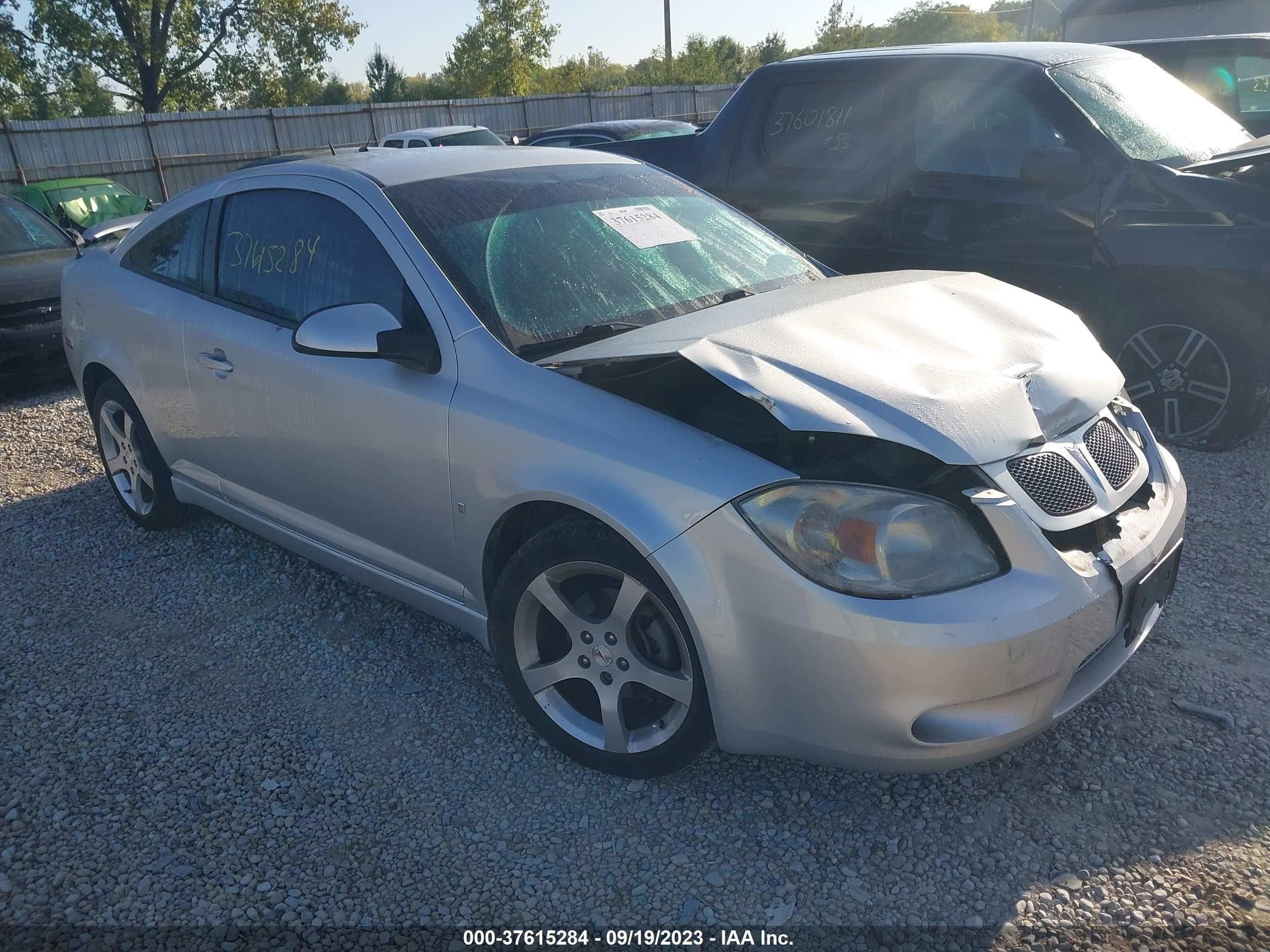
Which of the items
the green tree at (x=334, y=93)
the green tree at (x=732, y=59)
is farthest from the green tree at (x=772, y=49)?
the green tree at (x=334, y=93)

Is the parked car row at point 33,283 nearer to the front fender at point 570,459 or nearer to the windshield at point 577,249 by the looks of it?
the windshield at point 577,249

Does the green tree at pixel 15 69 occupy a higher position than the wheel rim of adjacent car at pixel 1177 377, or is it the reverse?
the green tree at pixel 15 69

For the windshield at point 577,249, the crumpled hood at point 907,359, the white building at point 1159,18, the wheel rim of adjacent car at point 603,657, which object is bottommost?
the wheel rim of adjacent car at point 603,657

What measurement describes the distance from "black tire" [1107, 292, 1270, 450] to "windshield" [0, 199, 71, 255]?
8.16 meters

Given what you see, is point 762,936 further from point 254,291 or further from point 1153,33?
point 1153,33

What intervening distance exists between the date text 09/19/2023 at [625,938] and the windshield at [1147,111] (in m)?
4.15

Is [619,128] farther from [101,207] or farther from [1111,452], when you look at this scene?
[1111,452]

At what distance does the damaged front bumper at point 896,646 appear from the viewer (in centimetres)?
213

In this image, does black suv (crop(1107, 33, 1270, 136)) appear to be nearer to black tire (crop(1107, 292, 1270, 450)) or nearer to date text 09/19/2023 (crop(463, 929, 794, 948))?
black tire (crop(1107, 292, 1270, 450))

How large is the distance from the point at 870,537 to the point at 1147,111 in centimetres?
404

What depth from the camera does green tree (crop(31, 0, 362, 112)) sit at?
29141 mm

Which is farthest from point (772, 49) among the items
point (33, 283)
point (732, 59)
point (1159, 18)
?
point (33, 283)

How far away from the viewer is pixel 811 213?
5.37 metres

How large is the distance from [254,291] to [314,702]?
1542 mm
